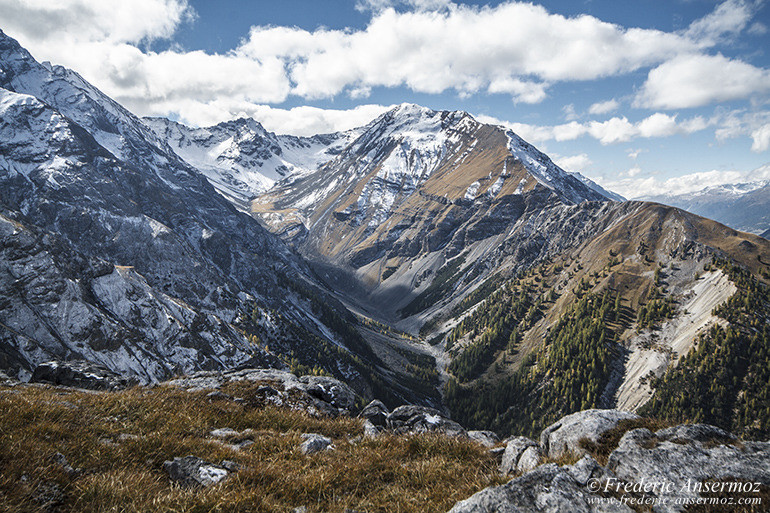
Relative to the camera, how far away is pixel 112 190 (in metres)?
192

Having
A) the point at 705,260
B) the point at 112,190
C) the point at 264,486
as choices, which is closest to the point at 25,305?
the point at 264,486

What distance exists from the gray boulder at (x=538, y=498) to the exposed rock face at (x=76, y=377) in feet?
69.9

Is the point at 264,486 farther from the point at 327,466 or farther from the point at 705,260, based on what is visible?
the point at 705,260

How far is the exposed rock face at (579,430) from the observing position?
9.70 meters

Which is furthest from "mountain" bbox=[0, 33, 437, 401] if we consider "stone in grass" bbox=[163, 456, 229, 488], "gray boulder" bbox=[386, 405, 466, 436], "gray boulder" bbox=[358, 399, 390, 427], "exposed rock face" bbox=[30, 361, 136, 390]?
"stone in grass" bbox=[163, 456, 229, 488]

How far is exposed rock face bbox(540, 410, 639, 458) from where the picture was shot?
31.8ft

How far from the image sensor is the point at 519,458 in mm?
9492

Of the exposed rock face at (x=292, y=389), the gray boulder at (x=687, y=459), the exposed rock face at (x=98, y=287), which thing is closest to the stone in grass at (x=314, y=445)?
the exposed rock face at (x=292, y=389)

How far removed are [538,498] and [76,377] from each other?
24765mm

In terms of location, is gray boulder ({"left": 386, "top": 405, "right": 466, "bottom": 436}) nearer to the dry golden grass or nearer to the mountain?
the dry golden grass

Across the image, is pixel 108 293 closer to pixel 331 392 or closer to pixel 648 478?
pixel 331 392

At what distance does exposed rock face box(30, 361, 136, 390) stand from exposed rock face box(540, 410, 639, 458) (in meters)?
21.4

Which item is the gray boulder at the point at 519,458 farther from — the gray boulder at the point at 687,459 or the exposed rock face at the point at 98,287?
the exposed rock face at the point at 98,287

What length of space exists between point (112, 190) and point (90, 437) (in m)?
235
